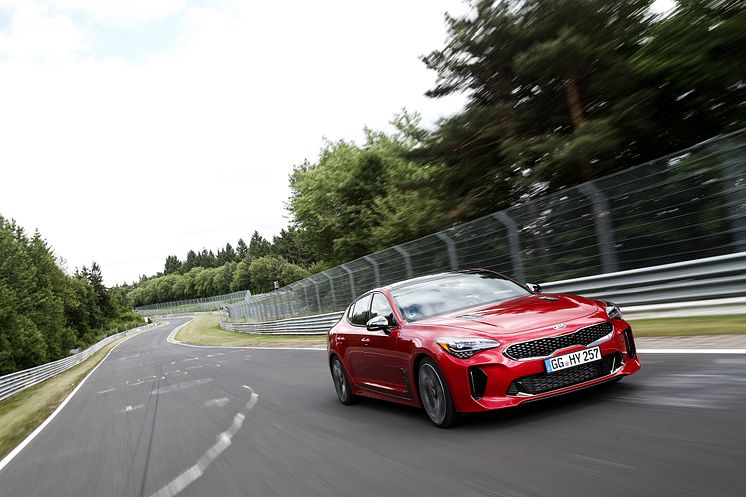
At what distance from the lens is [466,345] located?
5316mm

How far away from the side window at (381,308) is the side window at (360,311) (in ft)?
0.52

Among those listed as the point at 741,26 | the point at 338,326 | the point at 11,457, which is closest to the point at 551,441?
the point at 338,326

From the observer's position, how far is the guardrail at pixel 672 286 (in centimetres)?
911

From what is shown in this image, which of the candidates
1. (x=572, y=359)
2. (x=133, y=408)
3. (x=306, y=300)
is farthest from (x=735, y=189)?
(x=306, y=300)

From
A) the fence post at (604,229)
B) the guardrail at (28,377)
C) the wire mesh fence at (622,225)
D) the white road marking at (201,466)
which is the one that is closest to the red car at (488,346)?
the white road marking at (201,466)

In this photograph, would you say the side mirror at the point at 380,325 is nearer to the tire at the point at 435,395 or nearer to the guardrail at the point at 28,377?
the tire at the point at 435,395

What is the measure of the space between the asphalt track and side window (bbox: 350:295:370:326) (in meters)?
1.03

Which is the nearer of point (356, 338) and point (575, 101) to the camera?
point (356, 338)

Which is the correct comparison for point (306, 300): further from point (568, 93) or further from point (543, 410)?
point (543, 410)

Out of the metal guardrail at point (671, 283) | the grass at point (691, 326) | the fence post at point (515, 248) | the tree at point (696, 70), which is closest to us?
the grass at point (691, 326)

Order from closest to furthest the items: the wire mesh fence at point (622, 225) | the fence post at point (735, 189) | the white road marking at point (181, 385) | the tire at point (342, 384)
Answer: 1. the tire at point (342, 384)
2. the fence post at point (735, 189)
3. the wire mesh fence at point (622, 225)
4. the white road marking at point (181, 385)

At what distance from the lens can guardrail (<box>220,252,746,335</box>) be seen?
29.9 ft

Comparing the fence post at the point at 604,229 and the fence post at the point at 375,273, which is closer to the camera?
the fence post at the point at 604,229

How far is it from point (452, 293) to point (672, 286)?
516 cm
